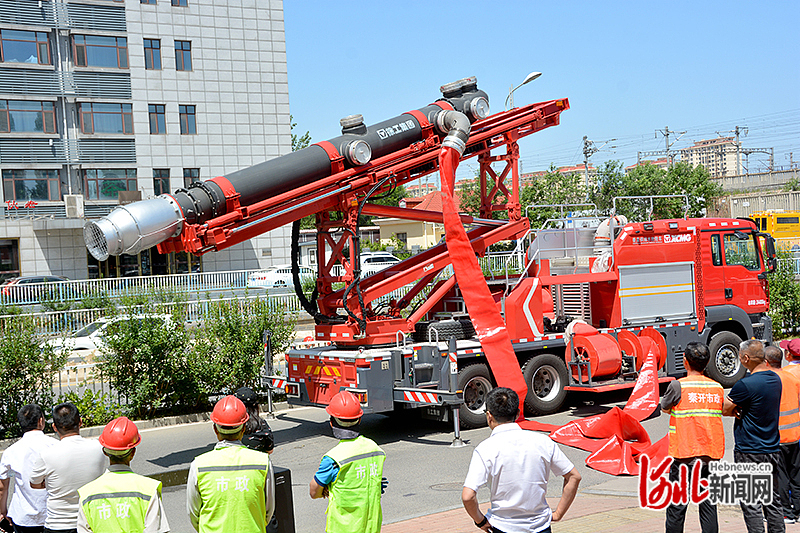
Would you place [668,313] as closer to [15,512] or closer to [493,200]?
[493,200]

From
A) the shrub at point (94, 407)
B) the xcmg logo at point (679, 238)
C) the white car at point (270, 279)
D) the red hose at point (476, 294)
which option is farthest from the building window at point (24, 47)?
the xcmg logo at point (679, 238)

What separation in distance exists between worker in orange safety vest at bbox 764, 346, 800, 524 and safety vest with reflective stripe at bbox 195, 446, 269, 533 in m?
4.48

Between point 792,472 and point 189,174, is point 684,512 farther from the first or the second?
point 189,174

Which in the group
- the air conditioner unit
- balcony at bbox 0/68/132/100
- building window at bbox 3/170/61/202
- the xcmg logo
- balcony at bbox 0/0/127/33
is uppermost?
balcony at bbox 0/0/127/33

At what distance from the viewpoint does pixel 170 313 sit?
14352 mm

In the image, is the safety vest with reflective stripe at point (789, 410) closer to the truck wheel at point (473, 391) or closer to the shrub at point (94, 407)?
the truck wheel at point (473, 391)

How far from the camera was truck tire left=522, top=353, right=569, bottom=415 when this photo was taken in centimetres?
1282

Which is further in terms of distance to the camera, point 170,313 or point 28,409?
point 170,313

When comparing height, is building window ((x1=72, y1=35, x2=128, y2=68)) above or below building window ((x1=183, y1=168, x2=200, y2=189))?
above

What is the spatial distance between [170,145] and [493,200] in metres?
30.4

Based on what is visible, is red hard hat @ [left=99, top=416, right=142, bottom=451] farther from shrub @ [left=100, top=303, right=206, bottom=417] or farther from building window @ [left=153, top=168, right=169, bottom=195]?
building window @ [left=153, top=168, right=169, bottom=195]

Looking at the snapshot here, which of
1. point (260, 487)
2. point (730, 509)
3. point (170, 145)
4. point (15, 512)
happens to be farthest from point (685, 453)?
point (170, 145)

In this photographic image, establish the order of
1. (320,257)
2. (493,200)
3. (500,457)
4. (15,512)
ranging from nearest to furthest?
(500,457), (15,512), (320,257), (493,200)

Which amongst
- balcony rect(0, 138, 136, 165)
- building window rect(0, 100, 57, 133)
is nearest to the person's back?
balcony rect(0, 138, 136, 165)
